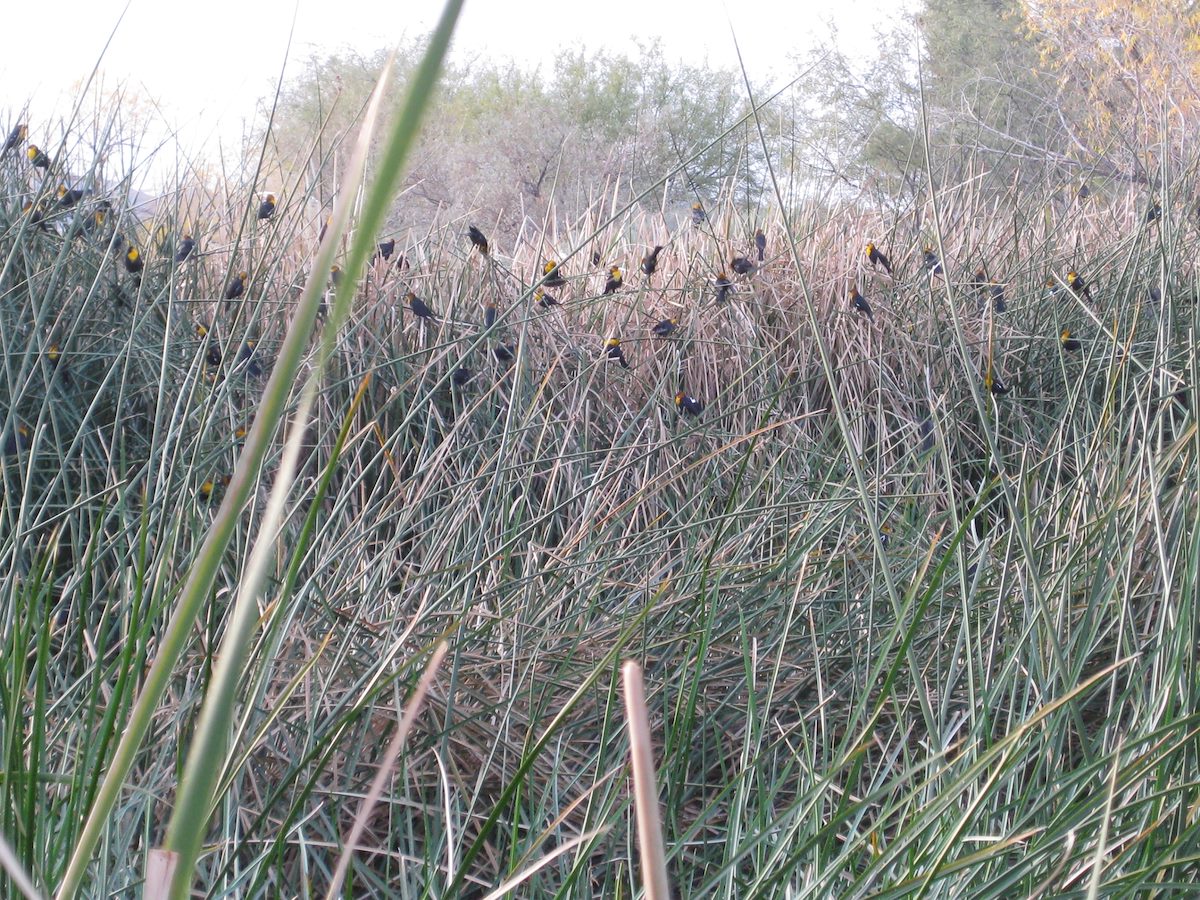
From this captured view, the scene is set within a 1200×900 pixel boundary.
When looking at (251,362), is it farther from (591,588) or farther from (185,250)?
(591,588)

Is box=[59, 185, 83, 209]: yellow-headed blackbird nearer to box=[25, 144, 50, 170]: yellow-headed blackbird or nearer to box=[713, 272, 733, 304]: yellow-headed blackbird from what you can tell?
box=[25, 144, 50, 170]: yellow-headed blackbird

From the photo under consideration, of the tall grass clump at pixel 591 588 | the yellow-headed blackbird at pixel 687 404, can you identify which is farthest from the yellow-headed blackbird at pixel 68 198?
the yellow-headed blackbird at pixel 687 404

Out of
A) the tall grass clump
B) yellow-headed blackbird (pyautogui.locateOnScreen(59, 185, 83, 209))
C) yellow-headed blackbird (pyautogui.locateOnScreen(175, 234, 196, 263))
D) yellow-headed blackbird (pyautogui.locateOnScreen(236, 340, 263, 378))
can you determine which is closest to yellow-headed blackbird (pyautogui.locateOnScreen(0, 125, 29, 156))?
the tall grass clump

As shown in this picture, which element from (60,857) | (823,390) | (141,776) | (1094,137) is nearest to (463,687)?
(141,776)

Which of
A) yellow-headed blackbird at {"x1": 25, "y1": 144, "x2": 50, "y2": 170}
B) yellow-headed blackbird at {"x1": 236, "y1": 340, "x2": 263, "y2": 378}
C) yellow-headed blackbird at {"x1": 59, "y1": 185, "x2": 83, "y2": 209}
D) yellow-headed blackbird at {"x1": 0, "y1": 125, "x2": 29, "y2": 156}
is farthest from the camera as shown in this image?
yellow-headed blackbird at {"x1": 0, "y1": 125, "x2": 29, "y2": 156}

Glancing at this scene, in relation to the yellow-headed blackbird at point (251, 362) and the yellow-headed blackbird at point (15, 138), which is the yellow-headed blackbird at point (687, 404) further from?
the yellow-headed blackbird at point (15, 138)

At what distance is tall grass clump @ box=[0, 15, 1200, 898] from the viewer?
0.81 m

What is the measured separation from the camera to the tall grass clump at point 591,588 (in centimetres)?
81

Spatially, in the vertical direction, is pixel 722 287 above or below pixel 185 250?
below

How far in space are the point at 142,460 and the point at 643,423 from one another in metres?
1.08

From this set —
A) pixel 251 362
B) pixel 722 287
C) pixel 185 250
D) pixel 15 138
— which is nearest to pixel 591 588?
pixel 251 362

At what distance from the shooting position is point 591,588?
1.55 metres

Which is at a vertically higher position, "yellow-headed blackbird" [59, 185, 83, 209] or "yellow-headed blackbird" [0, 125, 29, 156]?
"yellow-headed blackbird" [0, 125, 29, 156]

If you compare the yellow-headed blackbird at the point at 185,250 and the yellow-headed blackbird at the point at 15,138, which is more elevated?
the yellow-headed blackbird at the point at 15,138
